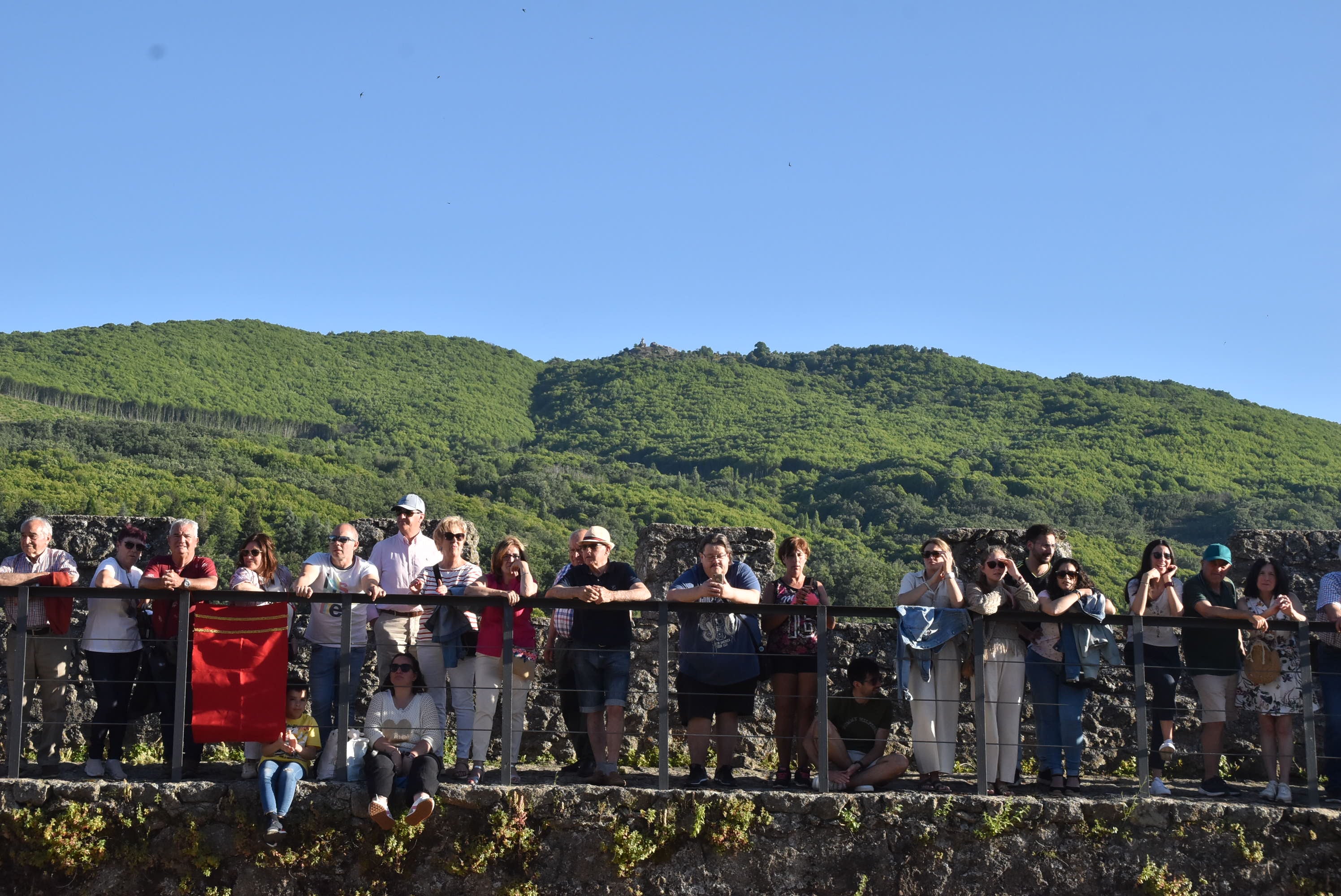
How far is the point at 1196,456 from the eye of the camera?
5488 cm

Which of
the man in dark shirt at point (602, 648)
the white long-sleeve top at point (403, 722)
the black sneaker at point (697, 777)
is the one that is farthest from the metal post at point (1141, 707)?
the white long-sleeve top at point (403, 722)

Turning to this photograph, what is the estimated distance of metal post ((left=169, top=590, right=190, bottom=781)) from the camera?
21.3ft

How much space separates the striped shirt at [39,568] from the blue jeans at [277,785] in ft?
5.35

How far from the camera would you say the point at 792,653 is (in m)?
6.95

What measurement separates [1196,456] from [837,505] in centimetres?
2349

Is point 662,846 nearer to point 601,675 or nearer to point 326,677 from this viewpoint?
point 601,675

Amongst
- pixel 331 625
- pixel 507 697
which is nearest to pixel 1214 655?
pixel 507 697

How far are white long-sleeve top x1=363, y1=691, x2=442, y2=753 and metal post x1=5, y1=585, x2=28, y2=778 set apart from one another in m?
1.75

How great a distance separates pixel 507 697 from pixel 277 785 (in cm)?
122

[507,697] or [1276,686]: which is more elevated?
[1276,686]

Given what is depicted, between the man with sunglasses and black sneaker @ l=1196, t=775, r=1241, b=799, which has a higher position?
the man with sunglasses

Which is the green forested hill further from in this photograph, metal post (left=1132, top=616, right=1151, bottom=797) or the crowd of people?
metal post (left=1132, top=616, right=1151, bottom=797)

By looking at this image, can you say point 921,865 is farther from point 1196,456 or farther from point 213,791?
point 1196,456

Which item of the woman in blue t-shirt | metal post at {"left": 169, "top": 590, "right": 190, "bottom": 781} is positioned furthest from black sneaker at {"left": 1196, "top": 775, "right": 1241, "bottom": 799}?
metal post at {"left": 169, "top": 590, "right": 190, "bottom": 781}
